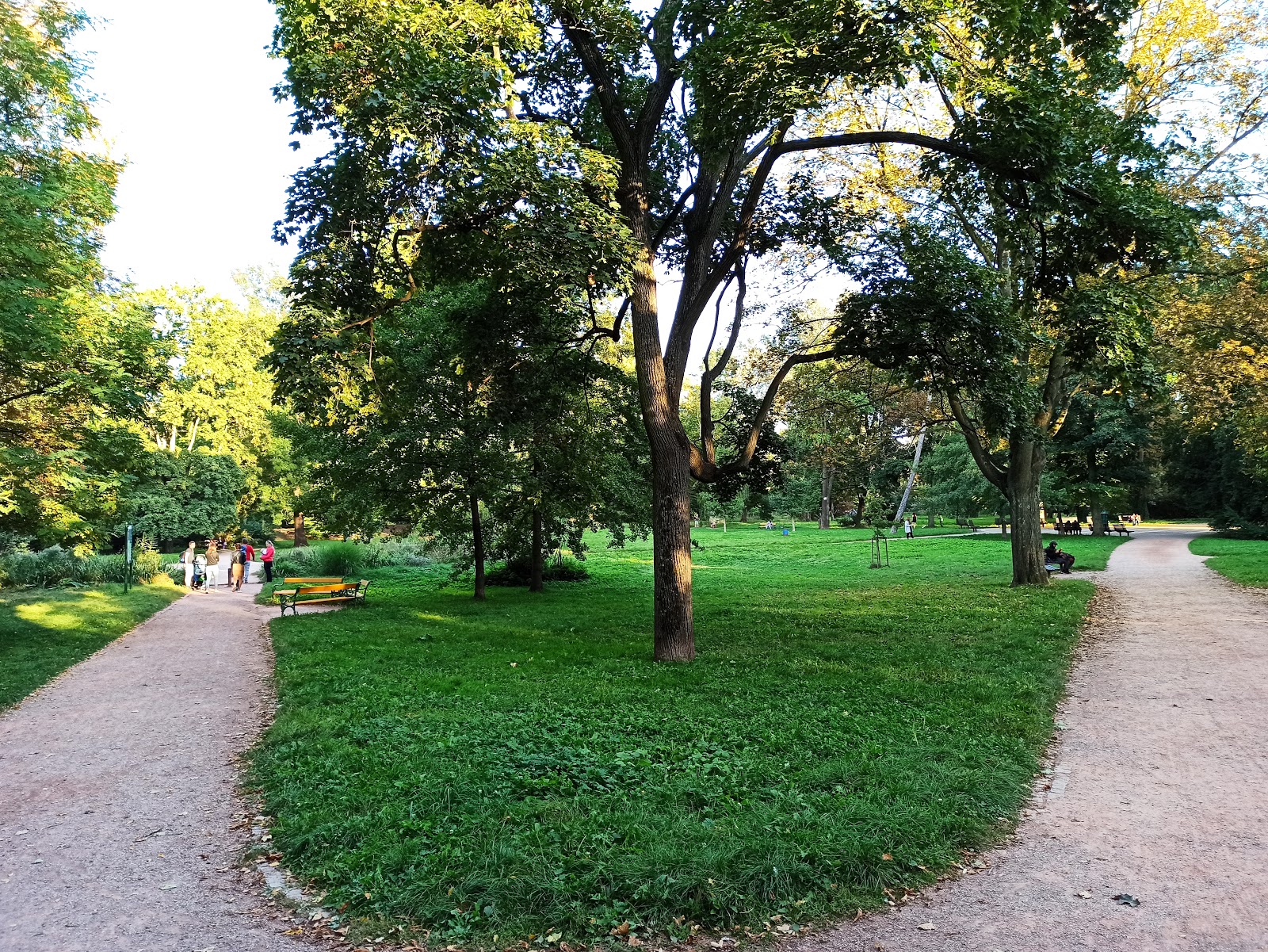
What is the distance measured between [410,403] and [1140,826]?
42.3ft

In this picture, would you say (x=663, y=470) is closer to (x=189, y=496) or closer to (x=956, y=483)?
(x=189, y=496)

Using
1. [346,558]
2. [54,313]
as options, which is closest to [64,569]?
[346,558]

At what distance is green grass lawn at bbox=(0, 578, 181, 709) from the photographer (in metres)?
9.70

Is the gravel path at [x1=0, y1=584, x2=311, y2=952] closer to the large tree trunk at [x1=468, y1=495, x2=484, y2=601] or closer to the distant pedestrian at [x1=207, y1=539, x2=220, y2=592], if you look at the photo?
the large tree trunk at [x1=468, y1=495, x2=484, y2=601]

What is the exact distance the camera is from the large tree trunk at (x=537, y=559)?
18.2 meters

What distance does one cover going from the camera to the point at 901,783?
473 cm

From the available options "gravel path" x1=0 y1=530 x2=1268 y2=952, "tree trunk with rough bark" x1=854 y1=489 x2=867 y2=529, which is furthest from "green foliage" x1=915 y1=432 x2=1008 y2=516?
"gravel path" x1=0 y1=530 x2=1268 y2=952

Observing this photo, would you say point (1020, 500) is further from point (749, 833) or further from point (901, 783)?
point (749, 833)

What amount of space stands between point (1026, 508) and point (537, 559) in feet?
38.5

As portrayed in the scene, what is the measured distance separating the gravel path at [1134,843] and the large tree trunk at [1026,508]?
8497 mm

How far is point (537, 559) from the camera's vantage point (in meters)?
18.8

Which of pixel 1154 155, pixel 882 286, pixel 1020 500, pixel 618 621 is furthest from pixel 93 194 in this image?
pixel 1020 500

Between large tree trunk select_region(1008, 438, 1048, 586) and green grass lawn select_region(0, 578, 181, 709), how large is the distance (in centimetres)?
1797

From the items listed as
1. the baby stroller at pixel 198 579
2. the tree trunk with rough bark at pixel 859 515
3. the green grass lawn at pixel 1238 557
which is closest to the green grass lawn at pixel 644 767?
the green grass lawn at pixel 1238 557
